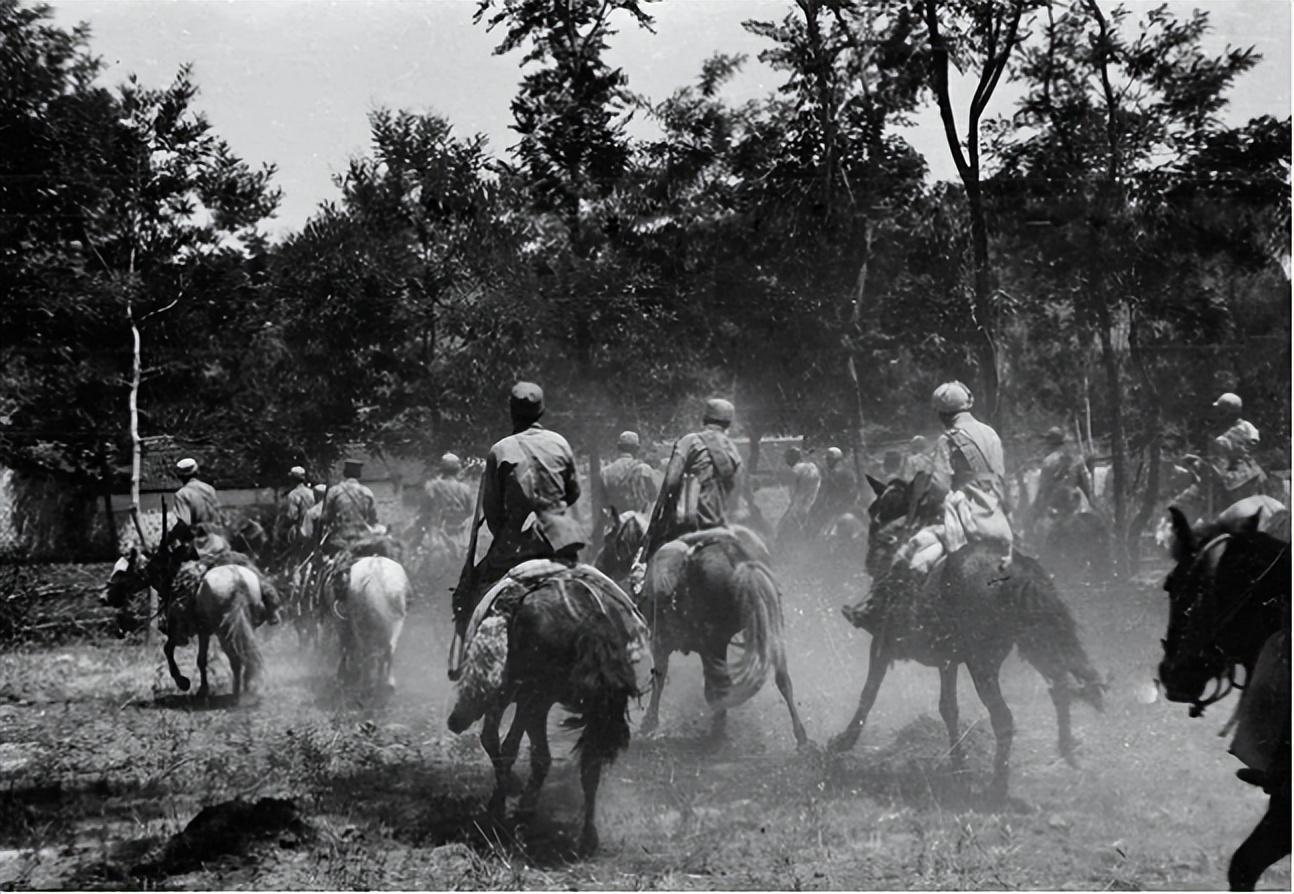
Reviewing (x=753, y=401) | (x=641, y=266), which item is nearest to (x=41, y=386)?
(x=641, y=266)

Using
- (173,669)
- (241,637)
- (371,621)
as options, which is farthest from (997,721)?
(173,669)

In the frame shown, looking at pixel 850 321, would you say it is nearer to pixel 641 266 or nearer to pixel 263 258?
pixel 641 266

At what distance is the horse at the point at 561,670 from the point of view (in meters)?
5.50

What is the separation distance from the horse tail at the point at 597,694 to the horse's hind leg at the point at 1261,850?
2810 mm

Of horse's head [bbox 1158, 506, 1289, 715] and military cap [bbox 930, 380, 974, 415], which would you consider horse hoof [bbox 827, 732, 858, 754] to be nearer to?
military cap [bbox 930, 380, 974, 415]

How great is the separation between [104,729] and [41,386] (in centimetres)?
300

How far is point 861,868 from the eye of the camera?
5.31 meters

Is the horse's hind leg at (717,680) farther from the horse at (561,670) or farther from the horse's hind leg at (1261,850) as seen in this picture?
the horse's hind leg at (1261,850)

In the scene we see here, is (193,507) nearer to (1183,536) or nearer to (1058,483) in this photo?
(1058,483)

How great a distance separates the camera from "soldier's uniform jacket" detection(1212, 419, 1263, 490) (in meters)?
6.36

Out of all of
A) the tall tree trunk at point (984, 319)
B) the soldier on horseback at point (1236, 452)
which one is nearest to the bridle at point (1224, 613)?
the soldier on horseback at point (1236, 452)

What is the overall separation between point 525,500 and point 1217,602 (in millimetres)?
3331

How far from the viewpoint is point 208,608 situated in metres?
9.09

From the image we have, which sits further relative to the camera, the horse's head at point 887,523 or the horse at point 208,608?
the horse at point 208,608
